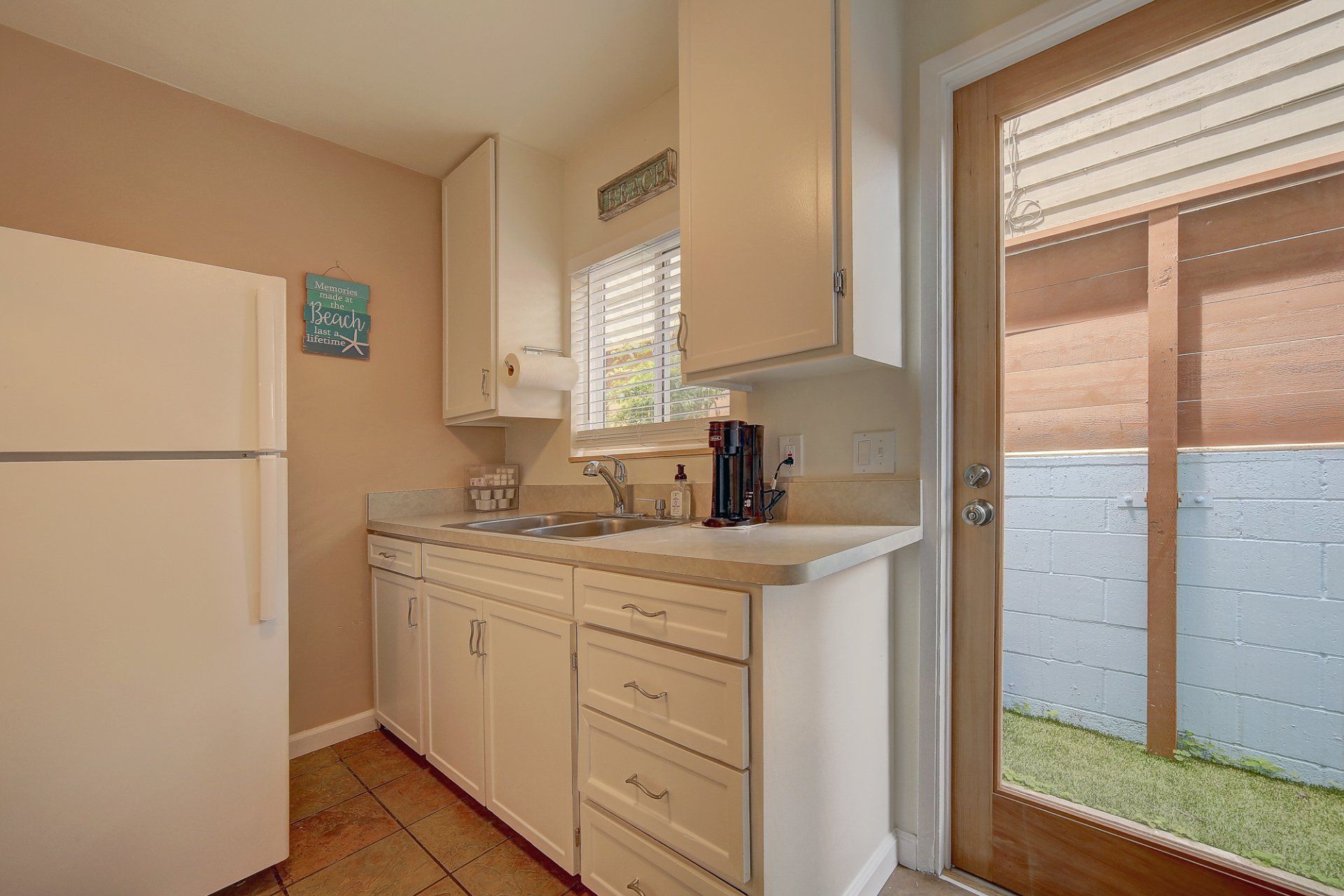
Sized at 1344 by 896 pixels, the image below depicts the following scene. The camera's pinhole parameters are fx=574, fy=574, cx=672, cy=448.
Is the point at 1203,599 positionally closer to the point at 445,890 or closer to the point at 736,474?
the point at 736,474

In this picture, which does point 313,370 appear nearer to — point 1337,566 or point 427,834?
point 427,834

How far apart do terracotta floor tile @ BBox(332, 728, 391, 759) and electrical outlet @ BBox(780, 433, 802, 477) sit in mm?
2030

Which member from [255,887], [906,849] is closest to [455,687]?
[255,887]

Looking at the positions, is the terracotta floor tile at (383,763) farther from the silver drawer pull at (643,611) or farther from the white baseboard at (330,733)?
the silver drawer pull at (643,611)

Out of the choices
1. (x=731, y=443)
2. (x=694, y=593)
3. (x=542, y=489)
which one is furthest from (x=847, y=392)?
(x=542, y=489)

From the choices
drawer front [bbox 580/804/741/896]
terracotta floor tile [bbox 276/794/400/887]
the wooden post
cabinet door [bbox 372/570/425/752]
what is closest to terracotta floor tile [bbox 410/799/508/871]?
terracotta floor tile [bbox 276/794/400/887]

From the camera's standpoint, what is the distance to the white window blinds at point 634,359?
7.27 feet

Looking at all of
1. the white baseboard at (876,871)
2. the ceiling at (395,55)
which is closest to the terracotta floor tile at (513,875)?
the white baseboard at (876,871)

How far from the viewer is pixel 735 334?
5.10ft

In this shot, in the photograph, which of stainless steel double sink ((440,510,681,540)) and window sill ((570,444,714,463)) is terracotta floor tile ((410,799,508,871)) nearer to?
stainless steel double sink ((440,510,681,540))

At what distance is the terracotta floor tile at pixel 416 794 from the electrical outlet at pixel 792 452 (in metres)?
1.58

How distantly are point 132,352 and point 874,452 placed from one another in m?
1.93

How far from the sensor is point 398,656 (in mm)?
2268

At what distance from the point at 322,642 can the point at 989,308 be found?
8.91 feet
